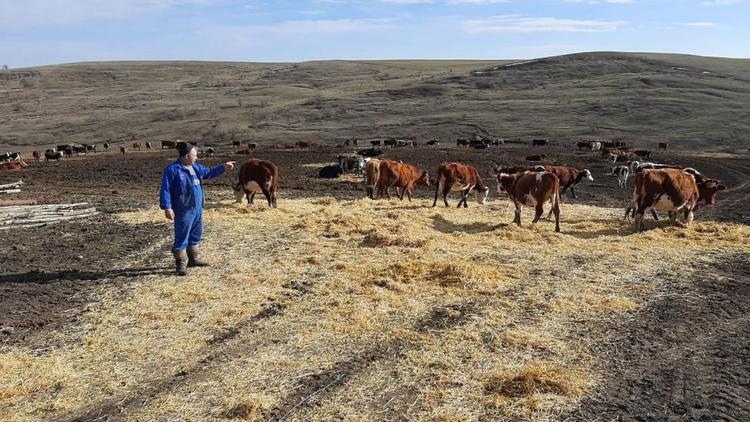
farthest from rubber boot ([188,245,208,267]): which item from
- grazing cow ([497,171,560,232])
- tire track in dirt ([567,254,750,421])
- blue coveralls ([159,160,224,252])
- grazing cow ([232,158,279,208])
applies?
grazing cow ([497,171,560,232])

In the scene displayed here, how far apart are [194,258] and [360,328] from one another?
3.89 m

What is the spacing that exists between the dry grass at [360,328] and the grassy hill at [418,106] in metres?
46.2

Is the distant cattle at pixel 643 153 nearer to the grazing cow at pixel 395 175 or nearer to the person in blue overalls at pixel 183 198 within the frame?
the grazing cow at pixel 395 175

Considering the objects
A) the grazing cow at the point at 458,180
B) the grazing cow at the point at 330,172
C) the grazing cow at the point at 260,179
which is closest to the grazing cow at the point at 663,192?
the grazing cow at the point at 458,180

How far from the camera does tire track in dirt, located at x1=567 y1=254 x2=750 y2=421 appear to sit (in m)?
5.39

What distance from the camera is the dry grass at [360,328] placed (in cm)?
545

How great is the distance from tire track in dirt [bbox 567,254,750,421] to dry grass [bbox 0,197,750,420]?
0.98 ft

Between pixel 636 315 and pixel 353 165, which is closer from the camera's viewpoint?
pixel 636 315

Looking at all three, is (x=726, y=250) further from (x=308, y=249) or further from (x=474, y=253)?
(x=308, y=249)

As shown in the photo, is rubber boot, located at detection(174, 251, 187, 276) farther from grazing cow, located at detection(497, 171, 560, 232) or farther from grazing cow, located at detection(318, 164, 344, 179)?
grazing cow, located at detection(318, 164, 344, 179)

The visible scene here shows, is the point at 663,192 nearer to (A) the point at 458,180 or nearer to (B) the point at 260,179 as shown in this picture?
(A) the point at 458,180

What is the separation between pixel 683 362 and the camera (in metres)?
6.41

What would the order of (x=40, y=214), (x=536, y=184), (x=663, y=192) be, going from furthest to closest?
(x=40, y=214) → (x=536, y=184) → (x=663, y=192)

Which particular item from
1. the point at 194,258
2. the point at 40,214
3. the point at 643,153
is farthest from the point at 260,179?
the point at 643,153
